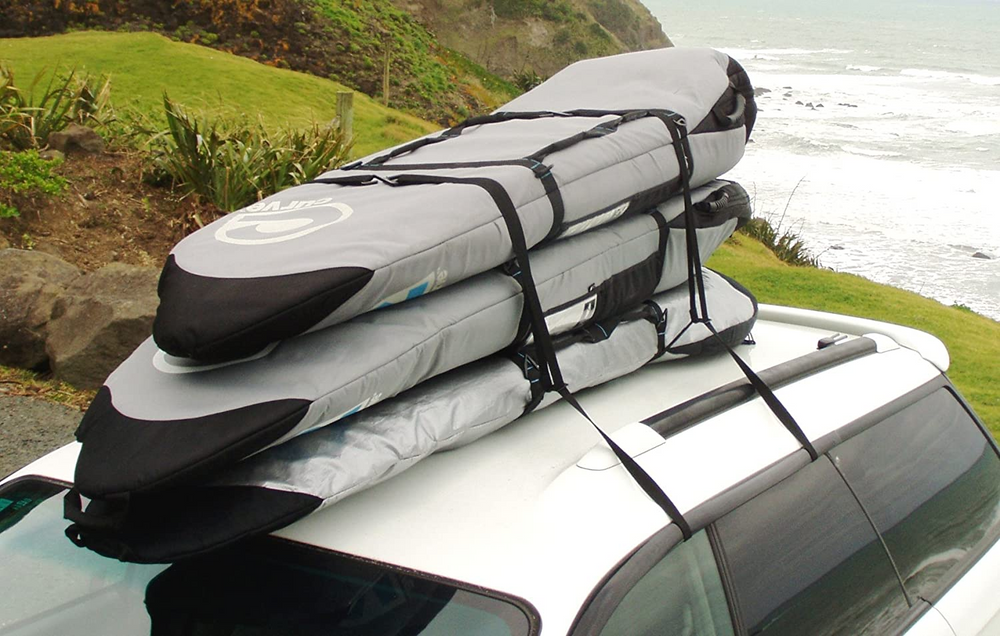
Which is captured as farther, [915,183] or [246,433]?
[915,183]

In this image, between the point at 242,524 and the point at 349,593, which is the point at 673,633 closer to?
the point at 349,593

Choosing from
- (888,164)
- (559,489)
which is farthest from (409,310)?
(888,164)

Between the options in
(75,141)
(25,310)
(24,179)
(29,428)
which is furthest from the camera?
(75,141)

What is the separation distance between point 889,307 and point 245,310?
9.84 meters

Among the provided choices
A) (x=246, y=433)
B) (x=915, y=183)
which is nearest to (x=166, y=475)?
(x=246, y=433)

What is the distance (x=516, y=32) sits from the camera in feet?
159

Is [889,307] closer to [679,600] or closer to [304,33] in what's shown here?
[679,600]

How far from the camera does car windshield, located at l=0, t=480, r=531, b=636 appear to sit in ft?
5.27

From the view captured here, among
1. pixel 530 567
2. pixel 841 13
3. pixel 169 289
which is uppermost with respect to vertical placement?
pixel 169 289

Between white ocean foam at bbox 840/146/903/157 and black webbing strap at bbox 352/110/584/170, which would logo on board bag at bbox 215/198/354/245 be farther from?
white ocean foam at bbox 840/146/903/157

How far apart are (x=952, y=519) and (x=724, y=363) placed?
0.64m

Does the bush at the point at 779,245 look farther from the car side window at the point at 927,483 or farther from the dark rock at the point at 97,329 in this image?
the car side window at the point at 927,483

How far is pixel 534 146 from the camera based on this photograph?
2.29 meters

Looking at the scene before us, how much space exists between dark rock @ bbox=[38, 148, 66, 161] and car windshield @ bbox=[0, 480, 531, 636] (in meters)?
6.25
